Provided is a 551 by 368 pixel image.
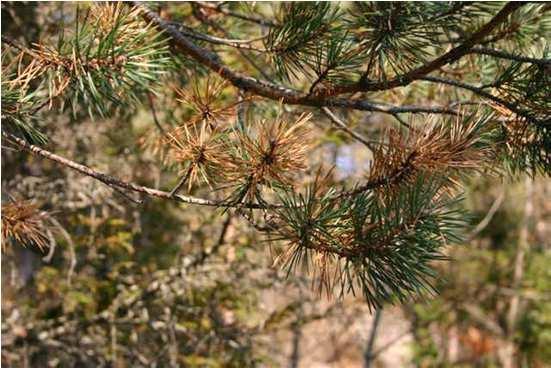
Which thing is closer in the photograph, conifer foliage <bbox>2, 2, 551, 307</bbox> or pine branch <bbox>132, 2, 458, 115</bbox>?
conifer foliage <bbox>2, 2, 551, 307</bbox>

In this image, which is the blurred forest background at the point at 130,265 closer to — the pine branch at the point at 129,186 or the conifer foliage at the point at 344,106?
the conifer foliage at the point at 344,106

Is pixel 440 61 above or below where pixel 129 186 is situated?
above

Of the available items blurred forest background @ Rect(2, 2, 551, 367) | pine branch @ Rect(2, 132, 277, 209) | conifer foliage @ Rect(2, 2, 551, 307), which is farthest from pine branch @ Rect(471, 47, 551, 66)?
blurred forest background @ Rect(2, 2, 551, 367)

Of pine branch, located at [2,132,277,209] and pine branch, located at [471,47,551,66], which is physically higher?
pine branch, located at [471,47,551,66]

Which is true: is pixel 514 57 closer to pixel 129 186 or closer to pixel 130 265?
pixel 129 186

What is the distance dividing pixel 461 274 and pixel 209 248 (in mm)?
3448

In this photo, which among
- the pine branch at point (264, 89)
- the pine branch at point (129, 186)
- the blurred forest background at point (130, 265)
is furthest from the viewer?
the blurred forest background at point (130, 265)

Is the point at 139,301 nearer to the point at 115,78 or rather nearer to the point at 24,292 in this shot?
the point at 24,292

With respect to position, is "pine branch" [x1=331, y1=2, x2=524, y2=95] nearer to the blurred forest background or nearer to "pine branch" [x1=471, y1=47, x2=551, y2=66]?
"pine branch" [x1=471, y1=47, x2=551, y2=66]

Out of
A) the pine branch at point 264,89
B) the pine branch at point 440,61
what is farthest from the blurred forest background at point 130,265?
the pine branch at point 440,61

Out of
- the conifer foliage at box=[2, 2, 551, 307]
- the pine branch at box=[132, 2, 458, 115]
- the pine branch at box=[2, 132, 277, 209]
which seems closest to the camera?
the conifer foliage at box=[2, 2, 551, 307]

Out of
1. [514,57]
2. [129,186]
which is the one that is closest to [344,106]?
[514,57]

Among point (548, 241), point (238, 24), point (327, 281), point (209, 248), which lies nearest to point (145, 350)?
point (209, 248)

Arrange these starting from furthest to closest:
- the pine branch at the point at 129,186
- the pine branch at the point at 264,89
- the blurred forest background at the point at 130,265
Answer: the blurred forest background at the point at 130,265
the pine branch at the point at 264,89
the pine branch at the point at 129,186
